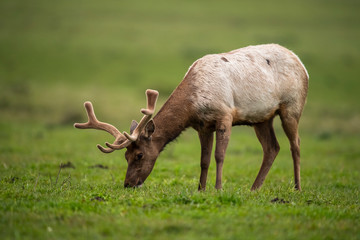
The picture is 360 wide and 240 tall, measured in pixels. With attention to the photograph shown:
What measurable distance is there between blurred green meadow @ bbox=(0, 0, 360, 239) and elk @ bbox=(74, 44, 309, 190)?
64 centimetres

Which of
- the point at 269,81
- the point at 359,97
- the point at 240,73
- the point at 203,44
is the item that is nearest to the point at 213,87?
the point at 240,73

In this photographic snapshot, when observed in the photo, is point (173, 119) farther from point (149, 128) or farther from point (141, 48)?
point (141, 48)

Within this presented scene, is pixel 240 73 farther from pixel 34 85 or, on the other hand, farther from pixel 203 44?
pixel 203 44

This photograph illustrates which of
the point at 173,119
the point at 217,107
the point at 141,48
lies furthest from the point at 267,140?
the point at 141,48

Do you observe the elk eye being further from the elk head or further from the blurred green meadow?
the blurred green meadow

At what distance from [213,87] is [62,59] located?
25.4 metres

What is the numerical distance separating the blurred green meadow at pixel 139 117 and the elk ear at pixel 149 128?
95 centimetres

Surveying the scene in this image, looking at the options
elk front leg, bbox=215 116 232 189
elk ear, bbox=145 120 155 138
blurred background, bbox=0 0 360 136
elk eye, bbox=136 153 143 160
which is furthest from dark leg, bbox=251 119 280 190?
blurred background, bbox=0 0 360 136

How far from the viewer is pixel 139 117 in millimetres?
21516

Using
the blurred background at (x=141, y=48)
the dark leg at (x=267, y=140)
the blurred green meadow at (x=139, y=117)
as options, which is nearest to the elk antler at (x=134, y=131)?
the blurred green meadow at (x=139, y=117)

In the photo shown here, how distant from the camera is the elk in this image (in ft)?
25.4

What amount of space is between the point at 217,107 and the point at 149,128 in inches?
47.7

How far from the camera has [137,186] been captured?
7820 mm

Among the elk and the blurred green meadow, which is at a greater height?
the elk
